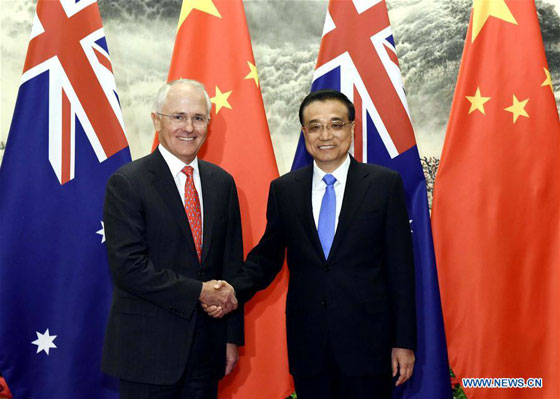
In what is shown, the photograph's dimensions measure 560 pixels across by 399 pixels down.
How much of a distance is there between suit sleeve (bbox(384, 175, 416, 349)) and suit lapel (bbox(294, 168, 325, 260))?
0.24 metres

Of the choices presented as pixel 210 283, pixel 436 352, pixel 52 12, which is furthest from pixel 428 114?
pixel 52 12

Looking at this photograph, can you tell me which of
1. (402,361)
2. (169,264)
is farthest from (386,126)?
(169,264)

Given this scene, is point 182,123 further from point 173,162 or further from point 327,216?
point 327,216

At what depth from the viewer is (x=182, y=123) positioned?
1.88 m

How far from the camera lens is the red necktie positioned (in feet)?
6.02

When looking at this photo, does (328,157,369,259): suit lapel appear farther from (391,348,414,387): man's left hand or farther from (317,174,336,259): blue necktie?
(391,348,414,387): man's left hand

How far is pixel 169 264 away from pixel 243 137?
92cm

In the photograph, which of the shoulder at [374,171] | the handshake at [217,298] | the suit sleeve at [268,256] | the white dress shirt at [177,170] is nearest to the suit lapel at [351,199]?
the shoulder at [374,171]

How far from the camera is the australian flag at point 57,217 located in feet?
7.63

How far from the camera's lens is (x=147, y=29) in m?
2.97

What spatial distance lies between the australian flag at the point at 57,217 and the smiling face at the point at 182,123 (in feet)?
2.14

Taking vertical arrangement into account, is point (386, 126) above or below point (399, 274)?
above

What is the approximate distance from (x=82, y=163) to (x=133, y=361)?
1042mm

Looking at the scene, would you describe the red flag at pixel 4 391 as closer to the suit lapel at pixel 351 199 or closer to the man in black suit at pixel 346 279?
the man in black suit at pixel 346 279
